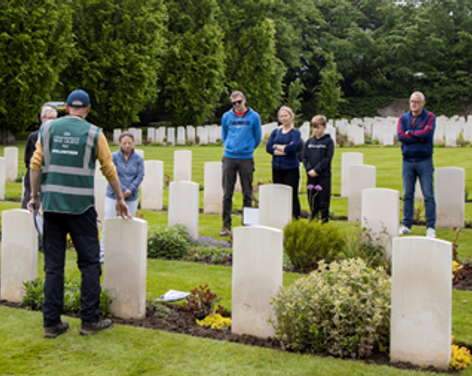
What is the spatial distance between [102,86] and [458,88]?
98.6 ft

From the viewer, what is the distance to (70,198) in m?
4.23

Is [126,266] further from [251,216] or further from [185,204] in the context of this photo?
[185,204]

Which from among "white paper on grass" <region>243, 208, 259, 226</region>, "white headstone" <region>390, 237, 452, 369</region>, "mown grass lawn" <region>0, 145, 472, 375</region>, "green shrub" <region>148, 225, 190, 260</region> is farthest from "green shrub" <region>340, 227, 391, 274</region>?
"green shrub" <region>148, 225, 190, 260</region>

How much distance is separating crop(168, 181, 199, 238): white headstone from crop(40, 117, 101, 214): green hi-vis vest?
11.4ft

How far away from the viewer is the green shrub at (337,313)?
12.9 ft

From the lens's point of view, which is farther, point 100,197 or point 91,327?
point 100,197

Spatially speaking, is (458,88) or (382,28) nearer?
(458,88)

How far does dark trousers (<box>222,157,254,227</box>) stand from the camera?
8.09 meters

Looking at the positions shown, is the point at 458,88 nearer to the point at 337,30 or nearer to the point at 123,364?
the point at 337,30

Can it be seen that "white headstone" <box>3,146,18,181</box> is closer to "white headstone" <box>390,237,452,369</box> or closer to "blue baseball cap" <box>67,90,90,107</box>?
"blue baseball cap" <box>67,90,90,107</box>

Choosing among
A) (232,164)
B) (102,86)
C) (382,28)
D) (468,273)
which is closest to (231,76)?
(102,86)

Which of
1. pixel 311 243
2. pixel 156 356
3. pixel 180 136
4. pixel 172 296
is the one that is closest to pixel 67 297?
pixel 172 296

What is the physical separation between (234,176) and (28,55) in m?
15.9

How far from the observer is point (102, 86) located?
85.8 ft
